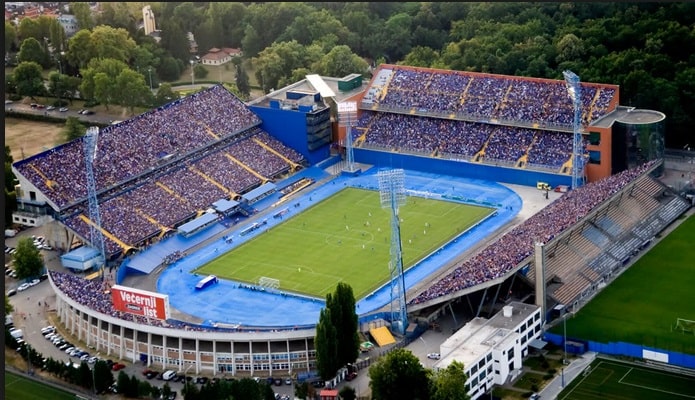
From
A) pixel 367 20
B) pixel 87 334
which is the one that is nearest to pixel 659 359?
pixel 87 334

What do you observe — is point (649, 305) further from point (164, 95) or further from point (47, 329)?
point (164, 95)

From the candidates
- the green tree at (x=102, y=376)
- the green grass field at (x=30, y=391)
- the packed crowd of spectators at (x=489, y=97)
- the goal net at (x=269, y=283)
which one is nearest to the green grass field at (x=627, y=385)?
the goal net at (x=269, y=283)

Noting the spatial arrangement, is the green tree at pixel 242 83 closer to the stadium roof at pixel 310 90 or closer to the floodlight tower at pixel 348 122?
the stadium roof at pixel 310 90

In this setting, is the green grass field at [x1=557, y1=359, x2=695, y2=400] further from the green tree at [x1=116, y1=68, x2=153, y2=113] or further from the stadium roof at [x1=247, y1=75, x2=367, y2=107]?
the green tree at [x1=116, y1=68, x2=153, y2=113]

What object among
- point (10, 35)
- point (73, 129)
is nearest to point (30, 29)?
point (10, 35)

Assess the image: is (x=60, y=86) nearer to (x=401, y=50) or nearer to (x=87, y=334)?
(x=401, y=50)
